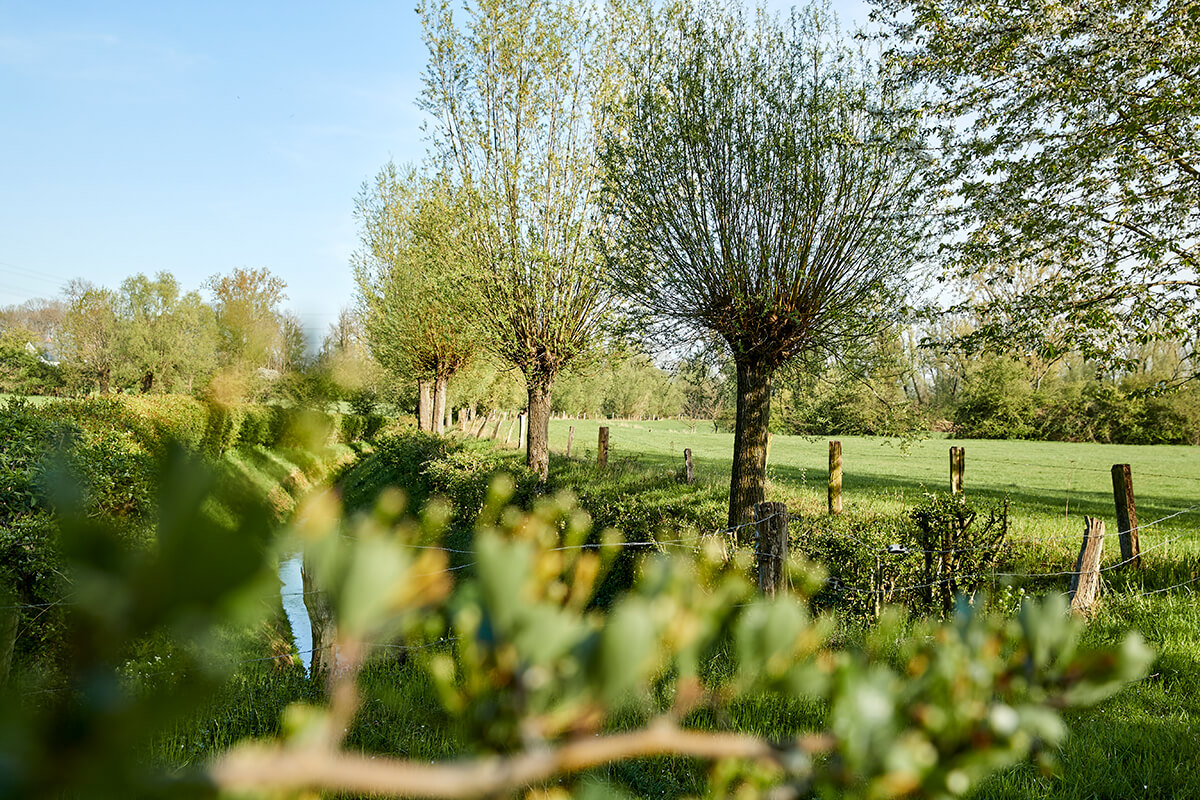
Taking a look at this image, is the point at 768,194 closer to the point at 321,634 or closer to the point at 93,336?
the point at 321,634

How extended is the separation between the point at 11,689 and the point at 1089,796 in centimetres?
546

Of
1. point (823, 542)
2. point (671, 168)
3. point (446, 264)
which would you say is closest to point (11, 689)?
point (823, 542)

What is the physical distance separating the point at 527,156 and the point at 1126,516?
40.0ft

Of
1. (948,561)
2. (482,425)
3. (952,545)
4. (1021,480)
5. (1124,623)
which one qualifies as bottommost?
(1021,480)

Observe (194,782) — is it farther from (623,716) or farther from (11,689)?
(623,716)

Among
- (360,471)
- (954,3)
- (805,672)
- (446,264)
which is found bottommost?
(360,471)

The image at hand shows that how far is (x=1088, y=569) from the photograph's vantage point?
262 inches

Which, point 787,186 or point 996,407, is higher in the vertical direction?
point 787,186

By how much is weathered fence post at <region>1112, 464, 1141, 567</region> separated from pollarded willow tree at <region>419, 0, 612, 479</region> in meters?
9.10

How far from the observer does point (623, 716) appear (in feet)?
14.7

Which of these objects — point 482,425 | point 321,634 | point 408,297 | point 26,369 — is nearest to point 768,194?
point 321,634

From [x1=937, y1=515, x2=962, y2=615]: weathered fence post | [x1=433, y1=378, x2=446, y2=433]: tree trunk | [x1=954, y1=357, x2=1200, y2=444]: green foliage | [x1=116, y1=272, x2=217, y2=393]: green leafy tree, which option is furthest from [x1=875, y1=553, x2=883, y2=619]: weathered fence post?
[x1=954, y1=357, x2=1200, y2=444]: green foliage

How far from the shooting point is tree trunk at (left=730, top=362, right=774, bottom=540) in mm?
8977

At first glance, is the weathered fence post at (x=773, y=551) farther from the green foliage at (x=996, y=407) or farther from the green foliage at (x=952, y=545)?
the green foliage at (x=996, y=407)
